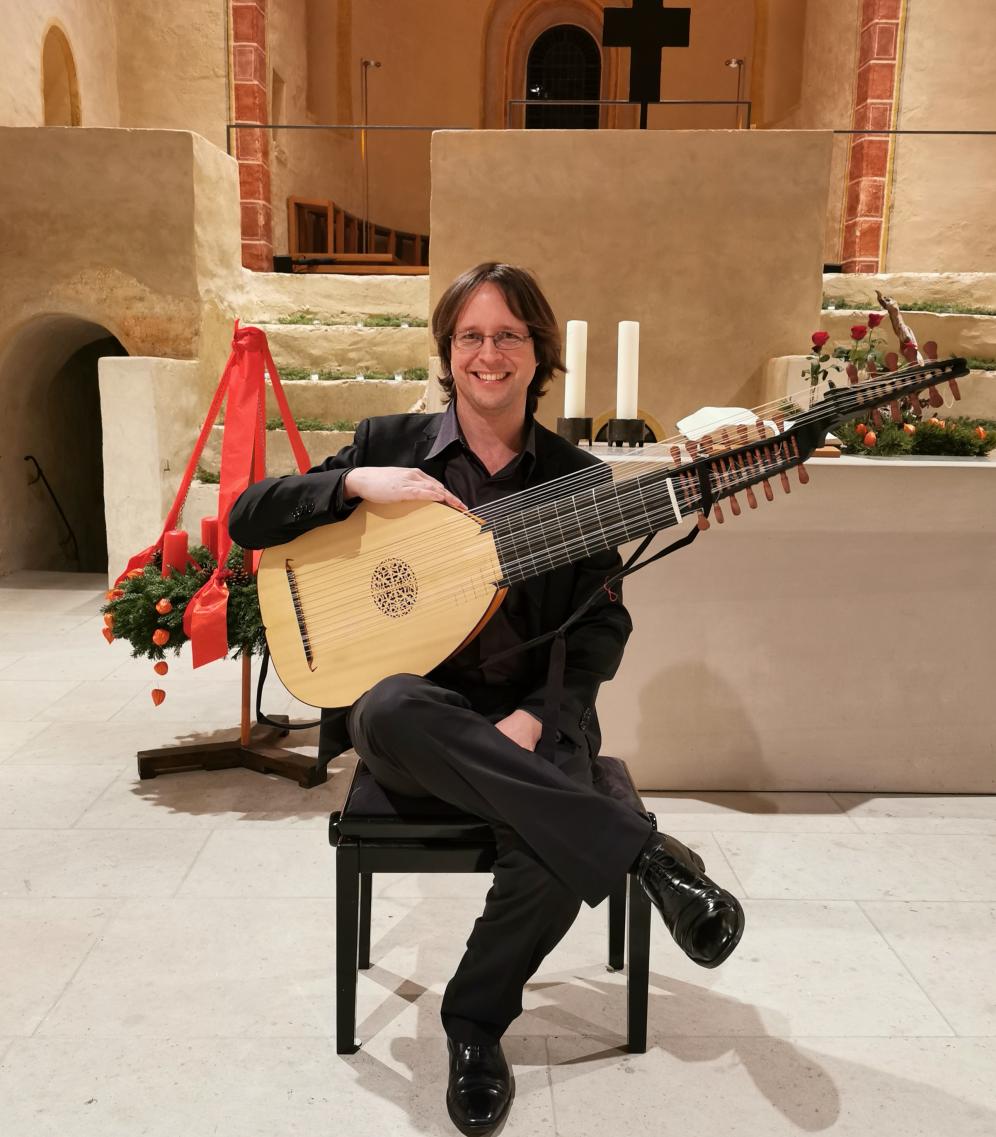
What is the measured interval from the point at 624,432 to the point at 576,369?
237 millimetres

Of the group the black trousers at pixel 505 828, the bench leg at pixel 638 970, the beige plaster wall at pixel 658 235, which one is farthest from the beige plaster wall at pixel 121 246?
the bench leg at pixel 638 970

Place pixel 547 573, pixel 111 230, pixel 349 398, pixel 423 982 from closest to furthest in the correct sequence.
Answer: pixel 547 573 → pixel 423 982 → pixel 111 230 → pixel 349 398

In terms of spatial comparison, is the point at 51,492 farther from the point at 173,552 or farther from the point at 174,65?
the point at 173,552

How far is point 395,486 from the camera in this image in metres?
1.96

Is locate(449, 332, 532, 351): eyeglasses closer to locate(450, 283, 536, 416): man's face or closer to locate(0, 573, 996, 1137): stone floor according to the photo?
locate(450, 283, 536, 416): man's face

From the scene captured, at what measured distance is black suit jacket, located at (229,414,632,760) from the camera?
2.00m

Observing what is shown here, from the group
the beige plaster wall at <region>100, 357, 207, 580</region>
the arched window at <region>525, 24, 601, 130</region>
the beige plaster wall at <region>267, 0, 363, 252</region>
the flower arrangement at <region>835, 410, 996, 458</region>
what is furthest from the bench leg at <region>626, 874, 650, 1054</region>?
the arched window at <region>525, 24, 601, 130</region>

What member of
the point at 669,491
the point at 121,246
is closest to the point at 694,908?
the point at 669,491

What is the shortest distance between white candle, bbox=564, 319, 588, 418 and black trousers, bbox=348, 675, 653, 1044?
1596 millimetres

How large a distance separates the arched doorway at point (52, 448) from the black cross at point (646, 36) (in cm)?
355

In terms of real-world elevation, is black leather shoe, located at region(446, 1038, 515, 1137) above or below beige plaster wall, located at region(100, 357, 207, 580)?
below

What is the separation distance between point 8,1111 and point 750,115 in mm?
11309

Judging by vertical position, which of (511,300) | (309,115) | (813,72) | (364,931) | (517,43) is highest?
(517,43)

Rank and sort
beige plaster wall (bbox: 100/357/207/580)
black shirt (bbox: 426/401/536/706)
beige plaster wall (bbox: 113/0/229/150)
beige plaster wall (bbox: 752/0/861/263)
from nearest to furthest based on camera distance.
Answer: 1. black shirt (bbox: 426/401/536/706)
2. beige plaster wall (bbox: 100/357/207/580)
3. beige plaster wall (bbox: 113/0/229/150)
4. beige plaster wall (bbox: 752/0/861/263)
